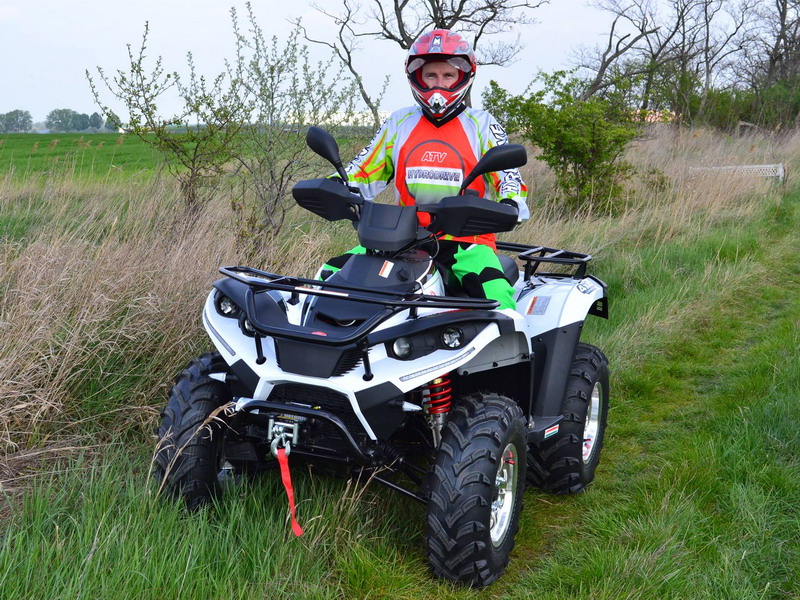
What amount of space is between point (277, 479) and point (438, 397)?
2.77 ft

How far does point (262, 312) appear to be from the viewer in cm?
295

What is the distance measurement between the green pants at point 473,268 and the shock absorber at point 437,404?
0.49 meters

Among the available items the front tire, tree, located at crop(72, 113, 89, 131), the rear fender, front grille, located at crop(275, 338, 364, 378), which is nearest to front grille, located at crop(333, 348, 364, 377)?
front grille, located at crop(275, 338, 364, 378)

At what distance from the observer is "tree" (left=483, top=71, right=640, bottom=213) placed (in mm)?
10742

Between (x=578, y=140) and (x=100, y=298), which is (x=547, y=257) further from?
(x=578, y=140)

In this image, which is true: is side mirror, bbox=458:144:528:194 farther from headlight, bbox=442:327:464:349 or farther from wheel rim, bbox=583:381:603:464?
wheel rim, bbox=583:381:603:464

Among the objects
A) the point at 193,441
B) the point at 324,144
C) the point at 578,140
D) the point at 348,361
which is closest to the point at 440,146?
the point at 324,144

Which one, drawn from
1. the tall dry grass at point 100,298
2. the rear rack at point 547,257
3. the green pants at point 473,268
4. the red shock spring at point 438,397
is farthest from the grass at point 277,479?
the rear rack at point 547,257

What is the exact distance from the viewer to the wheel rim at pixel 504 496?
10.5 feet

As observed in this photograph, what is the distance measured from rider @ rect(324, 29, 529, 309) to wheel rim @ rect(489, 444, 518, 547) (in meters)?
0.81

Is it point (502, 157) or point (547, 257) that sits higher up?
point (502, 157)

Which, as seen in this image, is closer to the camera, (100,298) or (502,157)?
(502,157)

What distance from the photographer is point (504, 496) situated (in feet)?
10.8

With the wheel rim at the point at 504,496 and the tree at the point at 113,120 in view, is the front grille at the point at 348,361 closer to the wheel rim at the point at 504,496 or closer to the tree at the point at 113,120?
the wheel rim at the point at 504,496
